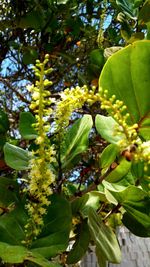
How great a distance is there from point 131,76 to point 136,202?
0.20m

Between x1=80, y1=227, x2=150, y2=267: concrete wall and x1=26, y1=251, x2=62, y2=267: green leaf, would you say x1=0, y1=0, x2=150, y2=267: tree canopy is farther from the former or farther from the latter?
x1=80, y1=227, x2=150, y2=267: concrete wall

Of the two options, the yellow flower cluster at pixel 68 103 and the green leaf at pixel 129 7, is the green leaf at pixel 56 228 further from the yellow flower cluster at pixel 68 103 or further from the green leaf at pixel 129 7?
the green leaf at pixel 129 7

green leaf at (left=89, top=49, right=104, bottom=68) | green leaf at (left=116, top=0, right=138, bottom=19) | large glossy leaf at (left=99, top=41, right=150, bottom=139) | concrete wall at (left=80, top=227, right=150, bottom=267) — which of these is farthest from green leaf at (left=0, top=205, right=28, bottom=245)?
concrete wall at (left=80, top=227, right=150, bottom=267)

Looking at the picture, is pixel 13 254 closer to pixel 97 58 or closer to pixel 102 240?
pixel 102 240

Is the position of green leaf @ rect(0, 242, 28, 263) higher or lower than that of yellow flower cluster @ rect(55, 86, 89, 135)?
lower

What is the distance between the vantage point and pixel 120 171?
2.40ft

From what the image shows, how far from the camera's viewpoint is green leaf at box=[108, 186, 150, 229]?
688 mm

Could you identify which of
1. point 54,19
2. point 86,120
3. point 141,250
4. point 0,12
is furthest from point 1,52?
point 86,120

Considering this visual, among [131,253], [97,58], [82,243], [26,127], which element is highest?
[97,58]

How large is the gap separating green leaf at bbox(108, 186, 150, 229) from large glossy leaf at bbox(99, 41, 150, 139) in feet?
0.41

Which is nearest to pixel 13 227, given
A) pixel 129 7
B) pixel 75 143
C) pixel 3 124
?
pixel 75 143

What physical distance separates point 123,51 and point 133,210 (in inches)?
9.9

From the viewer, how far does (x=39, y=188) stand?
0.60m

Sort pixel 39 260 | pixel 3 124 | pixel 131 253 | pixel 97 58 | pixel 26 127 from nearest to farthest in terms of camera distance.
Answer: pixel 39 260 → pixel 26 127 → pixel 3 124 → pixel 97 58 → pixel 131 253
